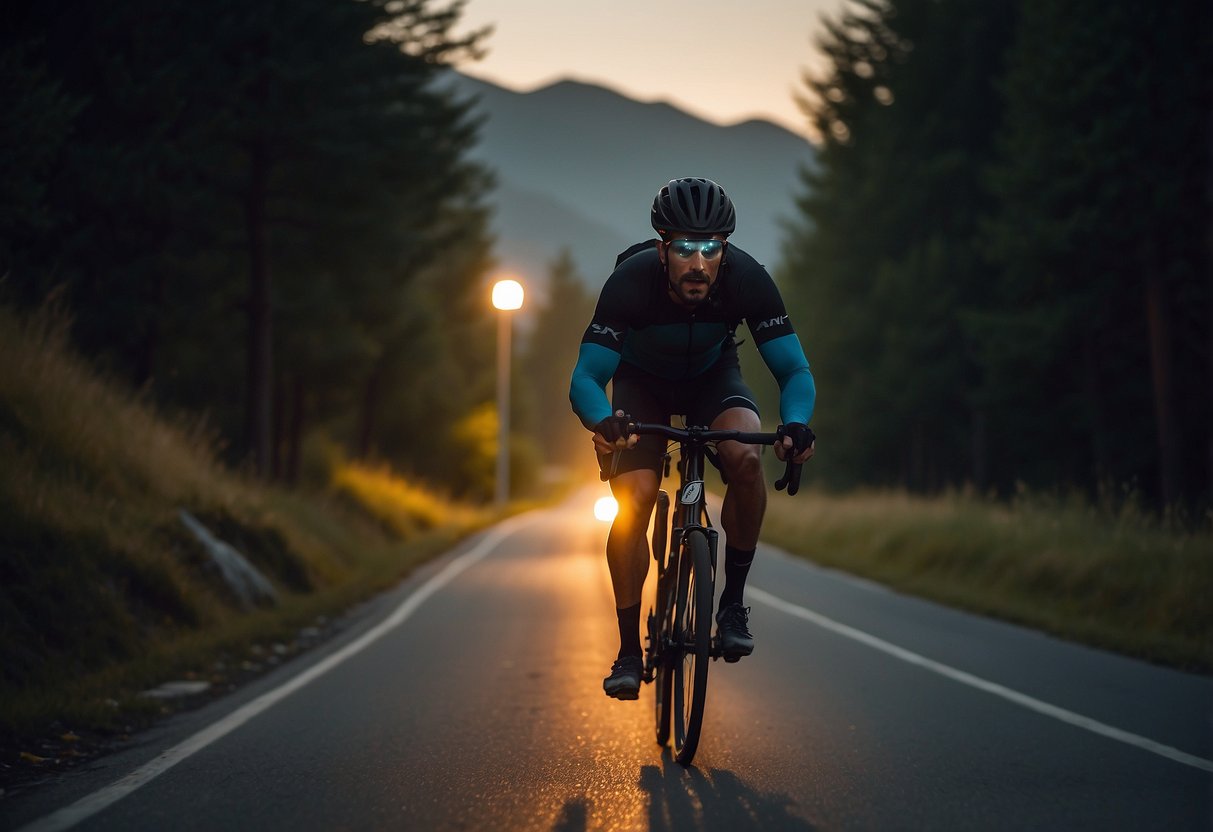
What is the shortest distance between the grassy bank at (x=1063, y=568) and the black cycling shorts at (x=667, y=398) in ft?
16.1

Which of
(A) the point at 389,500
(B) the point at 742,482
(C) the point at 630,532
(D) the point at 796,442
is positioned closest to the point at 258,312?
(A) the point at 389,500

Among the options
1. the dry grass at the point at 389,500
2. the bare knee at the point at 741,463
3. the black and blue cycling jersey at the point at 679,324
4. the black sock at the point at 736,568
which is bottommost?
the dry grass at the point at 389,500

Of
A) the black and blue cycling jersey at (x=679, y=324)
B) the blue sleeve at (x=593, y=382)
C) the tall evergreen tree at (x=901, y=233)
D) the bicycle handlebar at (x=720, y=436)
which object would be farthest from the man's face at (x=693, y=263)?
the tall evergreen tree at (x=901, y=233)

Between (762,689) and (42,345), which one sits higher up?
(42,345)

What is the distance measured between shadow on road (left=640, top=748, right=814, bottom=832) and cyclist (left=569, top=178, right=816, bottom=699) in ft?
1.51

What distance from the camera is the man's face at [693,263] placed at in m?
5.47

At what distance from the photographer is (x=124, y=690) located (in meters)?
7.42

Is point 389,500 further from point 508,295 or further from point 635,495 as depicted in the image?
point 635,495

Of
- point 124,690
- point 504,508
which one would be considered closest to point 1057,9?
point 504,508

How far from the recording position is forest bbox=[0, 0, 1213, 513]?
17.0m

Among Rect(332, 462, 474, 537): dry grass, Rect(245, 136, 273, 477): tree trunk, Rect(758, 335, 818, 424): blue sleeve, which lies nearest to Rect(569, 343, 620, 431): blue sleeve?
Rect(758, 335, 818, 424): blue sleeve

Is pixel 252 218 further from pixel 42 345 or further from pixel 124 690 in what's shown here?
pixel 124 690

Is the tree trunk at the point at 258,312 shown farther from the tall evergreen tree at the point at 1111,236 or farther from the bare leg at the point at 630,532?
the tall evergreen tree at the point at 1111,236

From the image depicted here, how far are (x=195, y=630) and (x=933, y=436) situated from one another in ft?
114
